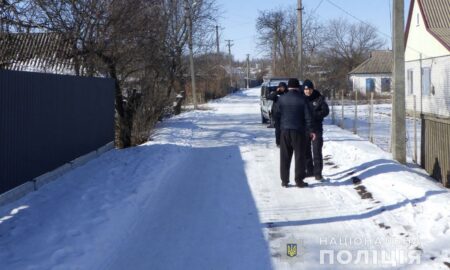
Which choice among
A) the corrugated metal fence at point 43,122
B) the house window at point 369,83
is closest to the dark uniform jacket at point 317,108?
the corrugated metal fence at point 43,122

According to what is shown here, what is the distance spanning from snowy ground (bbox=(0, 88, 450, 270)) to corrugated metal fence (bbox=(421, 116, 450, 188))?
1.33ft

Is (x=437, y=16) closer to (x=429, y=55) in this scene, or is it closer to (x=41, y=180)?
(x=429, y=55)

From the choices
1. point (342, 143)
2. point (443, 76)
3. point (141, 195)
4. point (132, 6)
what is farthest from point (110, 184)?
point (443, 76)

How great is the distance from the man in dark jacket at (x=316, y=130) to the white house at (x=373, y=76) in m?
49.2

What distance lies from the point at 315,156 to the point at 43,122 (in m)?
4.93

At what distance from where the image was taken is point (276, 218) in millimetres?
7219

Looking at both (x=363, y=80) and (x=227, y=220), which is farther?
(x=363, y=80)

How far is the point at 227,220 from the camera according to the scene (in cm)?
714

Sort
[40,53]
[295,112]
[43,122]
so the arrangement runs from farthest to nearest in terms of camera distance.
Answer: [40,53]
[43,122]
[295,112]

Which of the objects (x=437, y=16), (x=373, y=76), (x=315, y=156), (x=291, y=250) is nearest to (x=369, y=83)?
(x=373, y=76)

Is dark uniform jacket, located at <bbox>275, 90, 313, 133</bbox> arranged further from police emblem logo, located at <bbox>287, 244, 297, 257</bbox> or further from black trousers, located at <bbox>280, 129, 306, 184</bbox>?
police emblem logo, located at <bbox>287, 244, 297, 257</bbox>

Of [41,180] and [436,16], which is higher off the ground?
[436,16]

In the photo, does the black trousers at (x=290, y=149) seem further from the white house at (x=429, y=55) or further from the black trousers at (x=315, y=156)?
the white house at (x=429, y=55)

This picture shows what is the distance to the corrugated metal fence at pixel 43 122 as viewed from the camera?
329 inches
